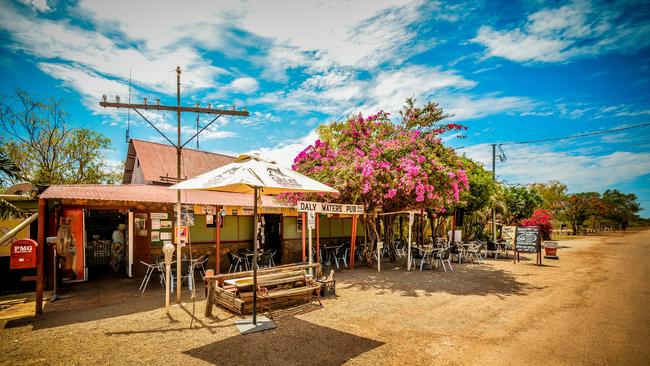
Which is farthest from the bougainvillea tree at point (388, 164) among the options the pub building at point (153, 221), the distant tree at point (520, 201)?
the distant tree at point (520, 201)

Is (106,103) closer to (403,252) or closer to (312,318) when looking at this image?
(312,318)

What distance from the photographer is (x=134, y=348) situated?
15.4 ft

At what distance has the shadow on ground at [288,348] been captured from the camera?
14.0 feet

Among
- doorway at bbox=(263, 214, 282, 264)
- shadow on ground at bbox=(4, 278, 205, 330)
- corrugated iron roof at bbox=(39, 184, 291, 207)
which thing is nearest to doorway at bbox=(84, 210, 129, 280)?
shadow on ground at bbox=(4, 278, 205, 330)

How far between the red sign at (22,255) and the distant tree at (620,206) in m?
61.1

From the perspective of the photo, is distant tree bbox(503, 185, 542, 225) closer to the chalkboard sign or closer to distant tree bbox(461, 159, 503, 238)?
distant tree bbox(461, 159, 503, 238)

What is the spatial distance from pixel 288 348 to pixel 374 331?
1.48 meters

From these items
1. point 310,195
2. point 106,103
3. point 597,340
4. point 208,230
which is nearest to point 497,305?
point 597,340

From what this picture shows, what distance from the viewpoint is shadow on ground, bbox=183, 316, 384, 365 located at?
4.27 m

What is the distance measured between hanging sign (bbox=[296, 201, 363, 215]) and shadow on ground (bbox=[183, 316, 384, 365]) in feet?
11.1

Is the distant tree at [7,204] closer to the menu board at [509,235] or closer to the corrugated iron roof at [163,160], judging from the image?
the corrugated iron roof at [163,160]

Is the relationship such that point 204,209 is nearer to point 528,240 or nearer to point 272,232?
point 272,232

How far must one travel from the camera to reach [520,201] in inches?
835

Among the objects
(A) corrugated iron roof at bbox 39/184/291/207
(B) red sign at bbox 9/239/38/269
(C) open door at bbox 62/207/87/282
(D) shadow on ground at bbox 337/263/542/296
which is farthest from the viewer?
(C) open door at bbox 62/207/87/282
